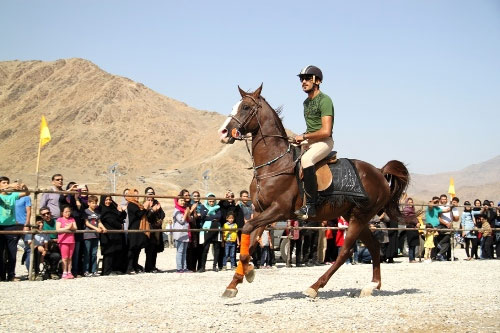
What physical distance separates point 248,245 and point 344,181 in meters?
1.84

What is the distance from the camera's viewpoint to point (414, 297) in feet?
28.9

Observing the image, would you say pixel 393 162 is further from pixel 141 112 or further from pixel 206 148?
pixel 141 112

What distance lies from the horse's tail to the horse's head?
2872 millimetres

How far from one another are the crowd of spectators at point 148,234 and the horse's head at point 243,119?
3791mm

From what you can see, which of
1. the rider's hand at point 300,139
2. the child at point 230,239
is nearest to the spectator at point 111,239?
the child at point 230,239

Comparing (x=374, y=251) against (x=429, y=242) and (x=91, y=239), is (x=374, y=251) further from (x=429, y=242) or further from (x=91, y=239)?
(x=429, y=242)

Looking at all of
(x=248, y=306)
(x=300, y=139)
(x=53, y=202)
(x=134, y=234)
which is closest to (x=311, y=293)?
(x=248, y=306)

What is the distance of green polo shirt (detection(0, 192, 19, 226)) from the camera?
12.1m

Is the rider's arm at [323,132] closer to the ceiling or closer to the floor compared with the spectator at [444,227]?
closer to the ceiling

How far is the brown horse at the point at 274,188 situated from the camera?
8.64m

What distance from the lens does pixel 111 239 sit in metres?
13.8

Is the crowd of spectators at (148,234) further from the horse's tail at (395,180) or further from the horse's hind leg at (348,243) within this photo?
the horse's hind leg at (348,243)

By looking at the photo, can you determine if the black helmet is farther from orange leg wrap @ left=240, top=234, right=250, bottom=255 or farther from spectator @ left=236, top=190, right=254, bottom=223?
spectator @ left=236, top=190, right=254, bottom=223

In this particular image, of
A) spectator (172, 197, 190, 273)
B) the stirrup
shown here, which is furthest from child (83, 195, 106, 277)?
the stirrup
